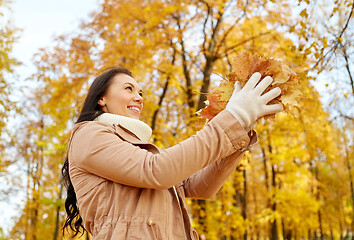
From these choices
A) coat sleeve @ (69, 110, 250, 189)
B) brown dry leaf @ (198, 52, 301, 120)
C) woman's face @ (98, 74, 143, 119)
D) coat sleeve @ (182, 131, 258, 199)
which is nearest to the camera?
coat sleeve @ (69, 110, 250, 189)

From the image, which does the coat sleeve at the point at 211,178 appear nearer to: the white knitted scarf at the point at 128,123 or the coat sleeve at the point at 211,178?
the coat sleeve at the point at 211,178

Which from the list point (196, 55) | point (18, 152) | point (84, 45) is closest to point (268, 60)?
point (196, 55)

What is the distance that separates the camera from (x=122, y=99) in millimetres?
1960

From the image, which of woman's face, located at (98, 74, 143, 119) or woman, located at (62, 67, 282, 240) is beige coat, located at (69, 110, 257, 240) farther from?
woman's face, located at (98, 74, 143, 119)

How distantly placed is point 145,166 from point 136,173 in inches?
1.8

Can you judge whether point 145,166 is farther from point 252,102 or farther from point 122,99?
point 122,99

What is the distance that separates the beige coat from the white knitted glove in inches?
1.7

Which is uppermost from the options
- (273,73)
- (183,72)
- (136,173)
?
(183,72)

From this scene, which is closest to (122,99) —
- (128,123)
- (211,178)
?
(128,123)

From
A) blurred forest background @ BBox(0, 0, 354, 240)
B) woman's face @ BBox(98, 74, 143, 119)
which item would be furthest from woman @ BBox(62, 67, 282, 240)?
blurred forest background @ BBox(0, 0, 354, 240)

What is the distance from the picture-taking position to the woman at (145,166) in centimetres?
140

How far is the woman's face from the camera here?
6.40 ft

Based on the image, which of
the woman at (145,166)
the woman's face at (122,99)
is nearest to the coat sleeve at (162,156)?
the woman at (145,166)

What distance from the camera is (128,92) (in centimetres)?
200
